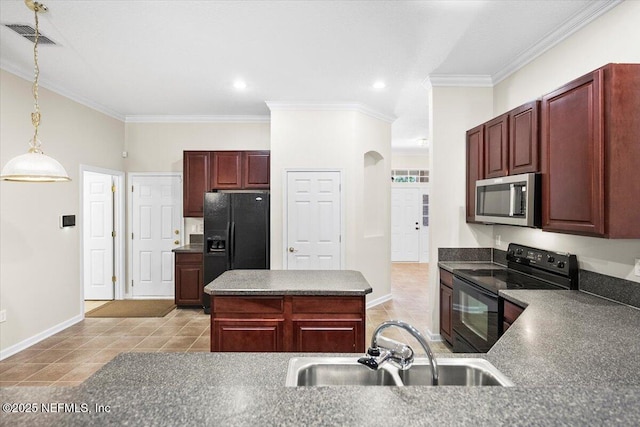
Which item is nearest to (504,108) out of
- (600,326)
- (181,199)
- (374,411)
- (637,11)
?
(637,11)

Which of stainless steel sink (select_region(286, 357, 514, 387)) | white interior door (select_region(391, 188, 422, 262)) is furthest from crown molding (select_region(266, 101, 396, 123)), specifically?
white interior door (select_region(391, 188, 422, 262))

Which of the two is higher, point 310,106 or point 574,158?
point 310,106

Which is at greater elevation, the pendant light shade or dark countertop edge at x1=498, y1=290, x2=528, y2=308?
the pendant light shade

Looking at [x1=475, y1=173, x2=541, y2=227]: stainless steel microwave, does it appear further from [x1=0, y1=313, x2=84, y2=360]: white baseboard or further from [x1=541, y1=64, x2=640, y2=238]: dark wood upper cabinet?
[x1=0, y1=313, x2=84, y2=360]: white baseboard

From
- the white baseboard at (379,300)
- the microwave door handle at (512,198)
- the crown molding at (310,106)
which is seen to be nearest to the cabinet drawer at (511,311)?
the microwave door handle at (512,198)

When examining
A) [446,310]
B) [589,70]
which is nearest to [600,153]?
[589,70]

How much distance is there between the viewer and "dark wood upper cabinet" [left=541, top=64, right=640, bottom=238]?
1.89 m

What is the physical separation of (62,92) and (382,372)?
4.88 meters

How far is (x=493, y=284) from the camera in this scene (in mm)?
2613

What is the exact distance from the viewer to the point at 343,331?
2447mm

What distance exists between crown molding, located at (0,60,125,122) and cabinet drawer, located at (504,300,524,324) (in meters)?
4.96

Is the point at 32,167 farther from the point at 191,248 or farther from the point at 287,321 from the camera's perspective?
the point at 191,248

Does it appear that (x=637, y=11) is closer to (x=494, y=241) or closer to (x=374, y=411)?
(x=494, y=241)

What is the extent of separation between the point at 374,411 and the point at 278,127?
430 cm
